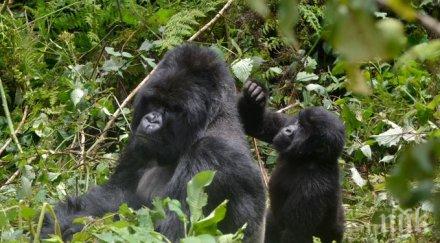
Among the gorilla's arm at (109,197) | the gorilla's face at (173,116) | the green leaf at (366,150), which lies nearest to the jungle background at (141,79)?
the green leaf at (366,150)

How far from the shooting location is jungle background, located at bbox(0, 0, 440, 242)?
4.80m

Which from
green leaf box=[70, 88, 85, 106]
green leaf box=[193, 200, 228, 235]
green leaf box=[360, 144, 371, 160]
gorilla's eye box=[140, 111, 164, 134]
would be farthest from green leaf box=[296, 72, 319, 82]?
green leaf box=[193, 200, 228, 235]

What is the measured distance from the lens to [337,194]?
173 inches

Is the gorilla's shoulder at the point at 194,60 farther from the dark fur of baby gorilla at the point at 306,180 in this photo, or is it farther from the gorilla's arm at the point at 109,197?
the dark fur of baby gorilla at the point at 306,180

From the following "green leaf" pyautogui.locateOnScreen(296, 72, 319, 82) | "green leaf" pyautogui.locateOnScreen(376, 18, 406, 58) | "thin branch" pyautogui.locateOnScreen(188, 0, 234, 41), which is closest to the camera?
"green leaf" pyautogui.locateOnScreen(376, 18, 406, 58)

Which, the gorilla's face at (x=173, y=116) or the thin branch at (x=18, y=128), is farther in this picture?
the thin branch at (x=18, y=128)

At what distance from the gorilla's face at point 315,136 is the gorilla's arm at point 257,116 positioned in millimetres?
257

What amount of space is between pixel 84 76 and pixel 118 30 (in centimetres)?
78

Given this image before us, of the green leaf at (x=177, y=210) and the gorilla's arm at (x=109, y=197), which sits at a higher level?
the gorilla's arm at (x=109, y=197)

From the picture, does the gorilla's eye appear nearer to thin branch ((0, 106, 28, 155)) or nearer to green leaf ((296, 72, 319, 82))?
thin branch ((0, 106, 28, 155))

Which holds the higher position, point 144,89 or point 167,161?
point 144,89

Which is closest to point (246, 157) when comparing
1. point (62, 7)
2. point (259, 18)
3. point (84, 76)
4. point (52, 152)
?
point (52, 152)

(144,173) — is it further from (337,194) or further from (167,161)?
(337,194)

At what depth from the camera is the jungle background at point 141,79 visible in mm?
4805
